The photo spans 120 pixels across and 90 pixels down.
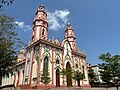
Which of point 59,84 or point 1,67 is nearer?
point 1,67

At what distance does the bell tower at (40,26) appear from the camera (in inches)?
1479

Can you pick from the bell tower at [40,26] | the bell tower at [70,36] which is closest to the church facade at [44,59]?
the bell tower at [40,26]

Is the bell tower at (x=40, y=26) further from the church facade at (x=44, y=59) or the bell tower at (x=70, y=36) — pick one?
the bell tower at (x=70, y=36)

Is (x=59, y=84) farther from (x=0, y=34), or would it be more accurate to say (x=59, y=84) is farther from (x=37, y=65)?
(x=0, y=34)

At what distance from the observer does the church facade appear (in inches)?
1204

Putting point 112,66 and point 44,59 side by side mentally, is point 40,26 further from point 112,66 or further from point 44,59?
point 112,66

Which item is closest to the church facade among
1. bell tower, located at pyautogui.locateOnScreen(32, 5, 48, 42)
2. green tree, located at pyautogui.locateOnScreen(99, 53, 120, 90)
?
bell tower, located at pyautogui.locateOnScreen(32, 5, 48, 42)

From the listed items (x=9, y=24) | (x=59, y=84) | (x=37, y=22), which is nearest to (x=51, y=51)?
(x=59, y=84)

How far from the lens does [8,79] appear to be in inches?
1827

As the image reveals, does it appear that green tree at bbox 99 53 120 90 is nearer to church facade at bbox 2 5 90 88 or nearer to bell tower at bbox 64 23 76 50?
church facade at bbox 2 5 90 88

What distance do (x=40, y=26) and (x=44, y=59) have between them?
10697 mm

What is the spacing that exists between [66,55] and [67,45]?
287 centimetres

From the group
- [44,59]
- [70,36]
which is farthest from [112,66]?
[70,36]

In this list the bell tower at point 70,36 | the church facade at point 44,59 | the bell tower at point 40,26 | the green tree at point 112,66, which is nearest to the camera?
the green tree at point 112,66
